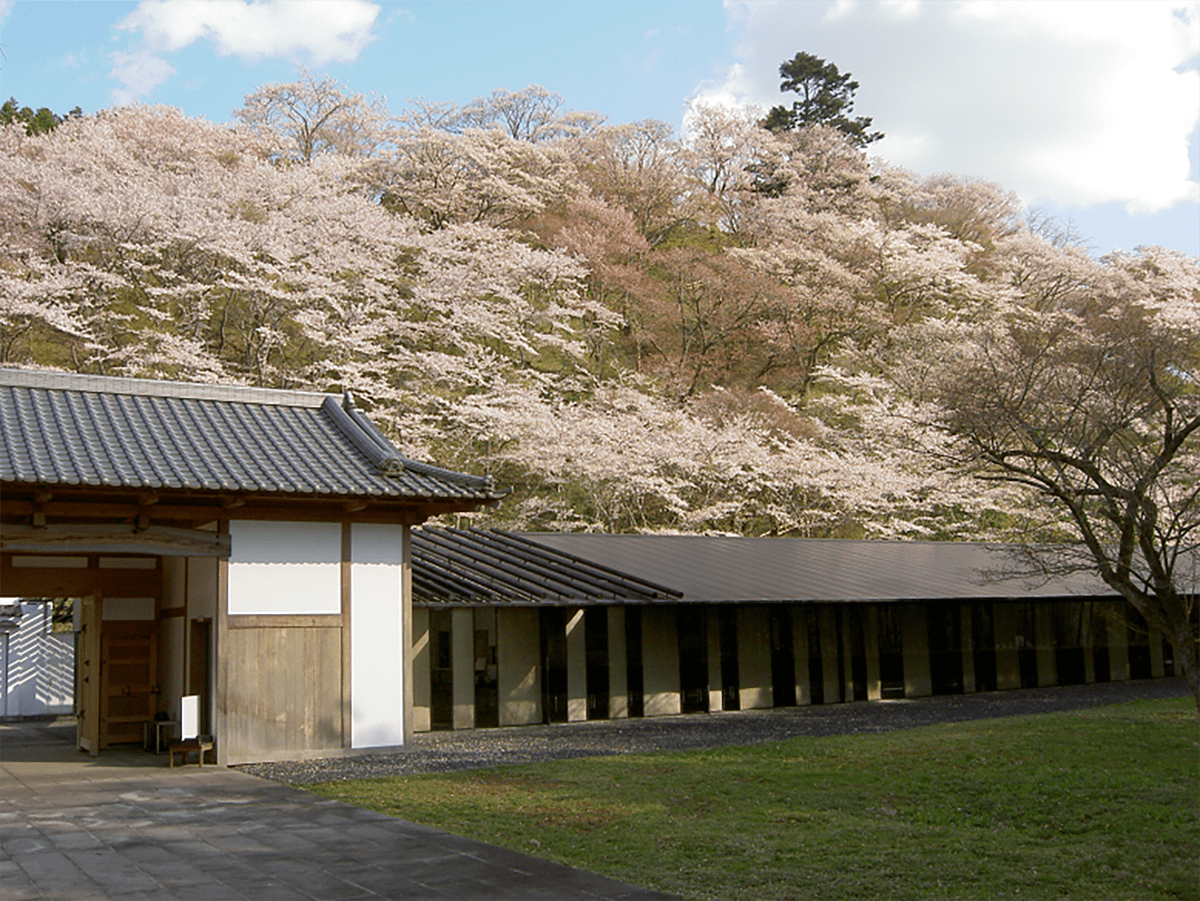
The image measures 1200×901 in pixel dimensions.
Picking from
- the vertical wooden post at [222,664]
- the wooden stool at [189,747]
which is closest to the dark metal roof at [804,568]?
the vertical wooden post at [222,664]

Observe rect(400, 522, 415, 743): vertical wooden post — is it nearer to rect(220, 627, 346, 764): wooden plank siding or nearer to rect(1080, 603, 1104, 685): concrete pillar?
rect(220, 627, 346, 764): wooden plank siding

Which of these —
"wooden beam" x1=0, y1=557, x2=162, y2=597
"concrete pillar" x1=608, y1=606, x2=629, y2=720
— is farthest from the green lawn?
"wooden beam" x1=0, y1=557, x2=162, y2=597

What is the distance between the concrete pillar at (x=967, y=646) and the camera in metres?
18.8

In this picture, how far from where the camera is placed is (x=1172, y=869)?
563 centimetres

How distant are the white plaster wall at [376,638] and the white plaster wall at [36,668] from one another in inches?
407

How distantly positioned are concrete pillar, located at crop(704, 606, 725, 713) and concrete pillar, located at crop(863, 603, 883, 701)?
303 cm

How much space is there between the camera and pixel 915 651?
60.4 ft

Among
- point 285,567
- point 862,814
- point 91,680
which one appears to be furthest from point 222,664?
point 862,814

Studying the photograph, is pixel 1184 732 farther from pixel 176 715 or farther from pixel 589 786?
pixel 176 715

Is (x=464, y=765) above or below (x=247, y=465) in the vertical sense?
below

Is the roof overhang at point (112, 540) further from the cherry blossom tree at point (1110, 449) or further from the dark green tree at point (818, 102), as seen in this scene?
the dark green tree at point (818, 102)

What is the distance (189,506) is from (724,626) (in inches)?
346

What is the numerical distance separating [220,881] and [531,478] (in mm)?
18942

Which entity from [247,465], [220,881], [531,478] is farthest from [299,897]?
[531,478]
